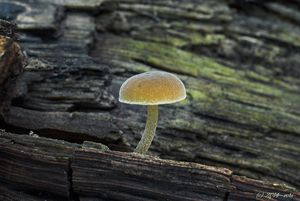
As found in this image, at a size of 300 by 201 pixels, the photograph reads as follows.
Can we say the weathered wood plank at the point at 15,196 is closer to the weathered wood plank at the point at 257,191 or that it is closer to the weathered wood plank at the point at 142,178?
the weathered wood plank at the point at 142,178

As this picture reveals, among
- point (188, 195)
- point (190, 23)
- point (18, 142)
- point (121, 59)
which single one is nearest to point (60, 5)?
point (121, 59)

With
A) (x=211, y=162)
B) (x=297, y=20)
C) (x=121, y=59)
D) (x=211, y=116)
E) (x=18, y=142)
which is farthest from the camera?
A: (x=297, y=20)

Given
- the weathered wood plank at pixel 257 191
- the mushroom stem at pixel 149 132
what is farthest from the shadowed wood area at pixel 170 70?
the mushroom stem at pixel 149 132

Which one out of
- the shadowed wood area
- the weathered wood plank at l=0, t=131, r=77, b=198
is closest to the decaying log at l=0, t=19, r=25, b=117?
the shadowed wood area

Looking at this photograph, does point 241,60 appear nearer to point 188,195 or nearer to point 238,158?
point 238,158

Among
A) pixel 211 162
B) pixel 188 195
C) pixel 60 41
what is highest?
pixel 60 41

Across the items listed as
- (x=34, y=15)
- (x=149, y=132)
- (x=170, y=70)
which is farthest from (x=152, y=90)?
(x=34, y=15)
